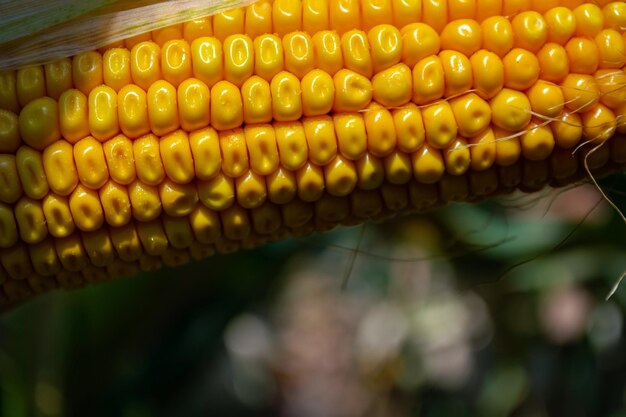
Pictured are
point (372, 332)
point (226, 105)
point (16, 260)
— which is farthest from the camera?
point (372, 332)

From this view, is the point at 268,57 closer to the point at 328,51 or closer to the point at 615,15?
the point at 328,51

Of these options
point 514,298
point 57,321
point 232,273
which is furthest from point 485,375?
point 57,321

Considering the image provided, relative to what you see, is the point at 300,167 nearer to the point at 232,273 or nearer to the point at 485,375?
the point at 232,273

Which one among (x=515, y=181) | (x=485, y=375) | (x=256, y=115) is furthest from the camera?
(x=485, y=375)

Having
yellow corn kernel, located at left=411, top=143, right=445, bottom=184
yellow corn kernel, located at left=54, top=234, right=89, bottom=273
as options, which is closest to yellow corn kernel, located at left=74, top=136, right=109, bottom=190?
yellow corn kernel, located at left=54, top=234, right=89, bottom=273

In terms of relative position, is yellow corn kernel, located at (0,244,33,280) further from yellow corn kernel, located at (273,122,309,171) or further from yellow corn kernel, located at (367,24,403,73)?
yellow corn kernel, located at (367,24,403,73)

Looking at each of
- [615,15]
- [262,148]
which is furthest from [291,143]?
[615,15]

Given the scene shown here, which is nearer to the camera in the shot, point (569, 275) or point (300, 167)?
point (300, 167)
